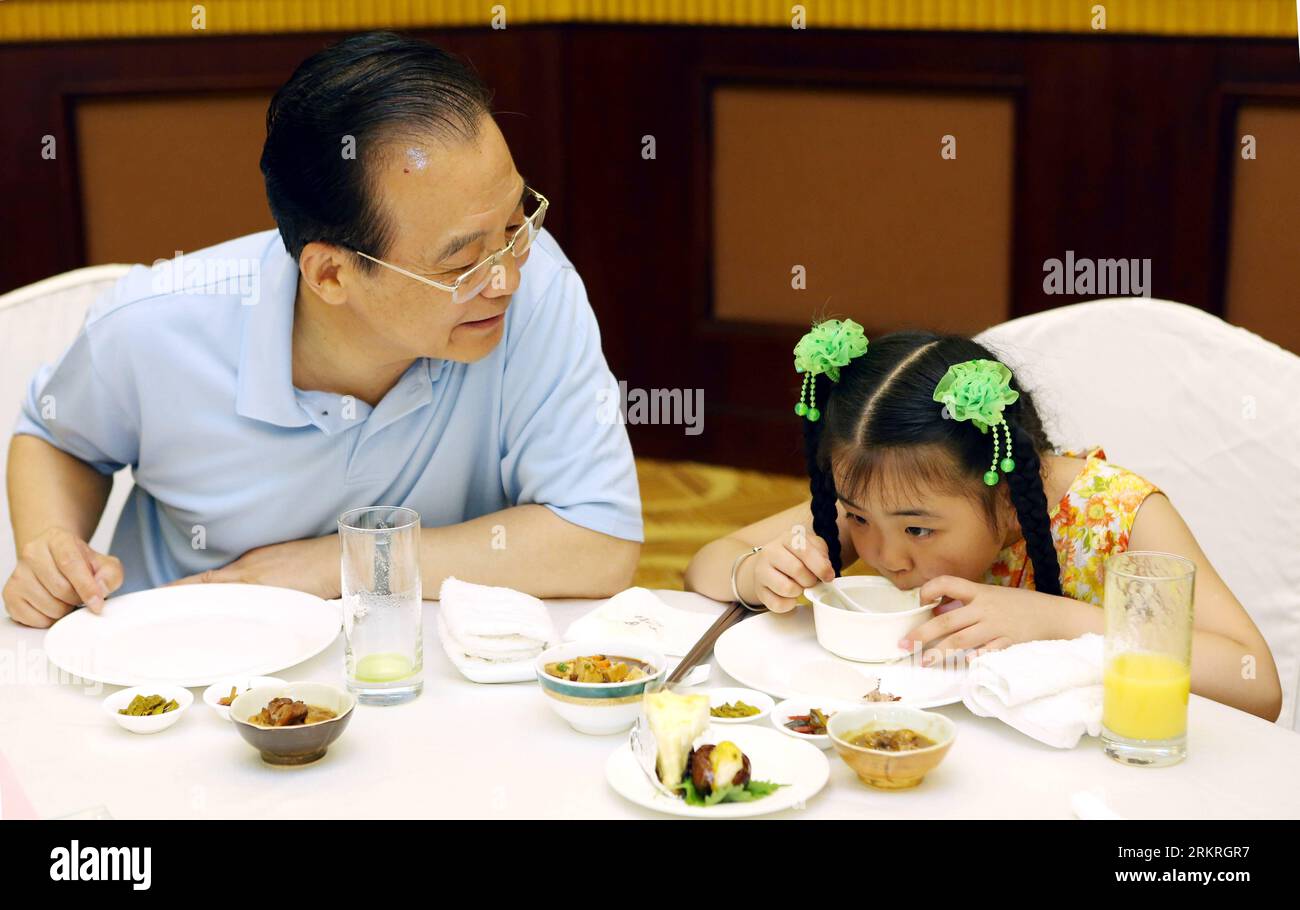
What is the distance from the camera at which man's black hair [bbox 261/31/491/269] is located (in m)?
1.71

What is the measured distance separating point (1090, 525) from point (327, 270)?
37.6 inches

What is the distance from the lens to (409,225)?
1.76 metres

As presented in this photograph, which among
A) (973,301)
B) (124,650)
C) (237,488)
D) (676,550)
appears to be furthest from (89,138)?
(124,650)

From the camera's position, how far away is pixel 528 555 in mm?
1884

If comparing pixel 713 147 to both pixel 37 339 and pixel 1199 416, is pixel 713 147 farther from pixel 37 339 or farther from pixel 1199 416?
pixel 1199 416

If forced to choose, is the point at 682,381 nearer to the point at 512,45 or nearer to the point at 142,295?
the point at 512,45

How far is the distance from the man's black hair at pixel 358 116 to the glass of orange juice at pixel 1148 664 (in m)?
0.87

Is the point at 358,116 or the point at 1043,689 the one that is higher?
the point at 358,116

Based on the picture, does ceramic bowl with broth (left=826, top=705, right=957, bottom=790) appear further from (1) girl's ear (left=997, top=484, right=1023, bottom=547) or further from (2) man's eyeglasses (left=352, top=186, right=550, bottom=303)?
(2) man's eyeglasses (left=352, top=186, right=550, bottom=303)

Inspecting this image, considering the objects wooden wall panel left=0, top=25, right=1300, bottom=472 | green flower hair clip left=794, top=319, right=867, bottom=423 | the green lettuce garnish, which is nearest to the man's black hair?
green flower hair clip left=794, top=319, right=867, bottom=423

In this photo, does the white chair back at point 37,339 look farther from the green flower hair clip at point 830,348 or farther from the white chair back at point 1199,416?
the white chair back at point 1199,416

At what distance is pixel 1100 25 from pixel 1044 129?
28 cm

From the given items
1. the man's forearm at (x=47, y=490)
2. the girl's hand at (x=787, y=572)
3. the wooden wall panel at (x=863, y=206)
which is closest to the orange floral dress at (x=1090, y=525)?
the girl's hand at (x=787, y=572)

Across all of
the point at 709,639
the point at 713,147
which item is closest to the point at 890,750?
the point at 709,639
